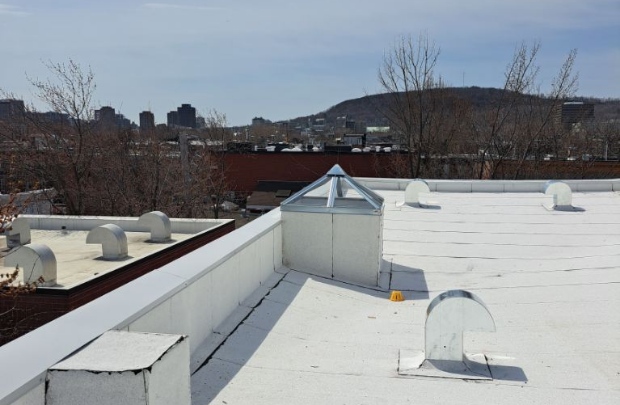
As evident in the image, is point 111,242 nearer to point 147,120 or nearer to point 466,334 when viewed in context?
point 466,334

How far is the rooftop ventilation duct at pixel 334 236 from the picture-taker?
730 centimetres

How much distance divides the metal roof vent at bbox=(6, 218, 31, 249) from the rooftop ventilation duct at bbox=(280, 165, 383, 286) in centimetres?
865

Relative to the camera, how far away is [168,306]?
417 cm

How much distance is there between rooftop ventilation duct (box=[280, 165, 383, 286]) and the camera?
287 inches

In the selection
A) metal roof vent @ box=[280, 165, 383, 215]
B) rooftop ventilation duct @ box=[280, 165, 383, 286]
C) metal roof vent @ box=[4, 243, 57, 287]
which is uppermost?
metal roof vent @ box=[280, 165, 383, 215]

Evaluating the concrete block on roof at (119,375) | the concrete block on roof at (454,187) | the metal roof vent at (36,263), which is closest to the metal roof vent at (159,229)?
the metal roof vent at (36,263)

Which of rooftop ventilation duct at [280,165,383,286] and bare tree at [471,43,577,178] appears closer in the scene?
rooftop ventilation duct at [280,165,383,286]

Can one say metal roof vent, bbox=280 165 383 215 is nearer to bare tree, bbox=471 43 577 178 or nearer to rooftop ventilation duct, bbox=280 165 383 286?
rooftop ventilation duct, bbox=280 165 383 286

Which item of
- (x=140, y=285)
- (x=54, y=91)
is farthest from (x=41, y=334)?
(x=54, y=91)

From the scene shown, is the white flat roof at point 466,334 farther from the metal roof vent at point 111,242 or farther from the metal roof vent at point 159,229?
the metal roof vent at point 159,229

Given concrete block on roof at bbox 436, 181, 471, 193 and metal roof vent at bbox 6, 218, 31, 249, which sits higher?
concrete block on roof at bbox 436, 181, 471, 193

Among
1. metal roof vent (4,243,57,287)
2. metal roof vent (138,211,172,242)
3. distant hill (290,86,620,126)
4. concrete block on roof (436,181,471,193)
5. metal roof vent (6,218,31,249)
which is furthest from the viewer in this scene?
distant hill (290,86,620,126)

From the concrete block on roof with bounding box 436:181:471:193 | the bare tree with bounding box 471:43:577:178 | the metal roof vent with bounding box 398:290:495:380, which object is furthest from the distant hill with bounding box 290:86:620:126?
the metal roof vent with bounding box 398:290:495:380

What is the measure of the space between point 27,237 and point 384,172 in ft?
94.6
